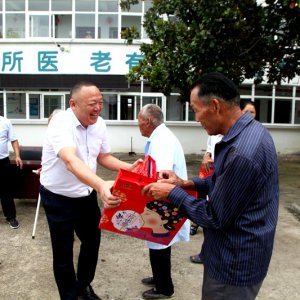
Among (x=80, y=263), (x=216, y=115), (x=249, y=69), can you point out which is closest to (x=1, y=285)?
(x=80, y=263)

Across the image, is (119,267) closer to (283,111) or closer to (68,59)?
(68,59)

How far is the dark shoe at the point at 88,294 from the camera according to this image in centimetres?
300

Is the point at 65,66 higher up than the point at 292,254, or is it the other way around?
the point at 65,66

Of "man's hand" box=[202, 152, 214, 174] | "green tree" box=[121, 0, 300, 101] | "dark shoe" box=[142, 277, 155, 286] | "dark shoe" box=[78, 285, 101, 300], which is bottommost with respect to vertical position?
"dark shoe" box=[142, 277, 155, 286]

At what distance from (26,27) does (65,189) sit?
475 inches

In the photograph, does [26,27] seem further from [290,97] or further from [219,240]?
[219,240]

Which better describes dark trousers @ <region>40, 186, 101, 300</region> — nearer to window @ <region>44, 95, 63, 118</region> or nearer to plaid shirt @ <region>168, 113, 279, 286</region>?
plaid shirt @ <region>168, 113, 279, 286</region>

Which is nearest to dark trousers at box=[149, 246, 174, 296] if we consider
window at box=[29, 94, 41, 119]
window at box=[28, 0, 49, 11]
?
window at box=[29, 94, 41, 119]

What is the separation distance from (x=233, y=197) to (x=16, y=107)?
1327 cm

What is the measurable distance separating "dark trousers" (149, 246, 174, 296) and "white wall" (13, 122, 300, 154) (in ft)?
33.5

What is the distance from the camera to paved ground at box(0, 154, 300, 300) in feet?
10.5

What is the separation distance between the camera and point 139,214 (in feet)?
6.30

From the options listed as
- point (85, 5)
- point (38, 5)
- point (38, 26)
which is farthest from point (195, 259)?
point (38, 5)

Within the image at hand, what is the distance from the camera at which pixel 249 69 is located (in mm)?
7398
